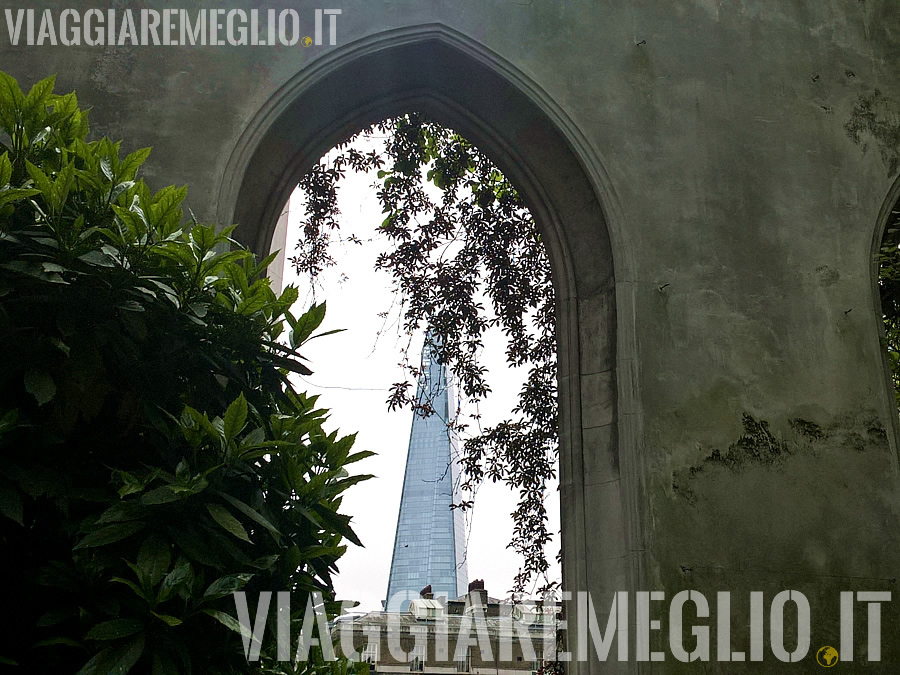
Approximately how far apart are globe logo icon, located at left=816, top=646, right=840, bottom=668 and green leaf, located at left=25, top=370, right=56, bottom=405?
2339 millimetres

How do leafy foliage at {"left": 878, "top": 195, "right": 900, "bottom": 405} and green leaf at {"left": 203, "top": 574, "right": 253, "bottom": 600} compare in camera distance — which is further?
leafy foliage at {"left": 878, "top": 195, "right": 900, "bottom": 405}

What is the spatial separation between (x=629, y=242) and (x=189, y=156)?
154 cm

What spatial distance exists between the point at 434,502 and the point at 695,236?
3133 millimetres

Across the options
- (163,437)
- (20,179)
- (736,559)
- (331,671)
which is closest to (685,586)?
(736,559)

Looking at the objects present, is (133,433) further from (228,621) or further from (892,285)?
(892,285)

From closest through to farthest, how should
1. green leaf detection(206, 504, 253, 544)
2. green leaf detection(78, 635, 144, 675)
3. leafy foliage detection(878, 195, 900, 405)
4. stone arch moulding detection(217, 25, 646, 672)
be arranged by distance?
1. green leaf detection(78, 635, 144, 675)
2. green leaf detection(206, 504, 253, 544)
3. stone arch moulding detection(217, 25, 646, 672)
4. leafy foliage detection(878, 195, 900, 405)

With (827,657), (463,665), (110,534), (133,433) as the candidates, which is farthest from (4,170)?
(463,665)

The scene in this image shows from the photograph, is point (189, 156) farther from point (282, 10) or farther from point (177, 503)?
point (177, 503)

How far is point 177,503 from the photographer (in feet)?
3.74

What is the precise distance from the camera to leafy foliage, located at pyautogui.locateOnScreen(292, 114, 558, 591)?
399 centimetres

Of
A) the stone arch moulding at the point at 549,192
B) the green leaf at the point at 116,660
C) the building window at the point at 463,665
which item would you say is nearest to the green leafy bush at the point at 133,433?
the green leaf at the point at 116,660

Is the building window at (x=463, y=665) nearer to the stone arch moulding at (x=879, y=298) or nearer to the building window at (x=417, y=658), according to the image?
the building window at (x=417, y=658)

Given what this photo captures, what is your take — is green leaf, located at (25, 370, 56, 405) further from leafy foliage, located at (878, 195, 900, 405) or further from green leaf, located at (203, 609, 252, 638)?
leafy foliage, located at (878, 195, 900, 405)

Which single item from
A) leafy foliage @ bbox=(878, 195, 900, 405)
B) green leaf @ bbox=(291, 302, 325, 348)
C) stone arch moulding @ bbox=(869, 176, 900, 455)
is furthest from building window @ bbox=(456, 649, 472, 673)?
green leaf @ bbox=(291, 302, 325, 348)
